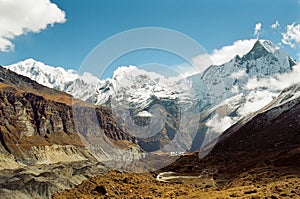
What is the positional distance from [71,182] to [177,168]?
35.6 m

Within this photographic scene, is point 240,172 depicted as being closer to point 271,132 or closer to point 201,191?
point 201,191

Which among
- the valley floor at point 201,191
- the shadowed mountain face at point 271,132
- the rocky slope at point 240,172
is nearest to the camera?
the valley floor at point 201,191

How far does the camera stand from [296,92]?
462 feet

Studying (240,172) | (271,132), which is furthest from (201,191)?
(271,132)

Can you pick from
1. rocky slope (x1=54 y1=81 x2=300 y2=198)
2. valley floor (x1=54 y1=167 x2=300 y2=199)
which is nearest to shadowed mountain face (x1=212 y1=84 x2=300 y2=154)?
rocky slope (x1=54 y1=81 x2=300 y2=198)

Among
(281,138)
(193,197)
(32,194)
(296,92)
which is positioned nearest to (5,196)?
(32,194)

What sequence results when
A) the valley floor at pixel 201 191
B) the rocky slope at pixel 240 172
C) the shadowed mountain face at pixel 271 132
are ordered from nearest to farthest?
the valley floor at pixel 201 191 < the rocky slope at pixel 240 172 < the shadowed mountain face at pixel 271 132

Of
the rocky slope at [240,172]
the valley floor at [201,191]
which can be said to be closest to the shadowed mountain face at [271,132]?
the rocky slope at [240,172]

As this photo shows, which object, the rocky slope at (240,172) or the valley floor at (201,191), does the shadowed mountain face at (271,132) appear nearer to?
the rocky slope at (240,172)

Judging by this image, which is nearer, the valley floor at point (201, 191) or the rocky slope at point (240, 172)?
the valley floor at point (201, 191)

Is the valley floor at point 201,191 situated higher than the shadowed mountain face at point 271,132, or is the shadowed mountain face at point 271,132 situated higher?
the shadowed mountain face at point 271,132

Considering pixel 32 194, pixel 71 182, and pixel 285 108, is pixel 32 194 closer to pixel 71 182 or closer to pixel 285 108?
pixel 71 182

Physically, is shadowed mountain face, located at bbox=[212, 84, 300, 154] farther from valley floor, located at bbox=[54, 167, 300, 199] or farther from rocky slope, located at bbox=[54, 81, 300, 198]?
valley floor, located at bbox=[54, 167, 300, 199]

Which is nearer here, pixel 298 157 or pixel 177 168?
pixel 298 157
